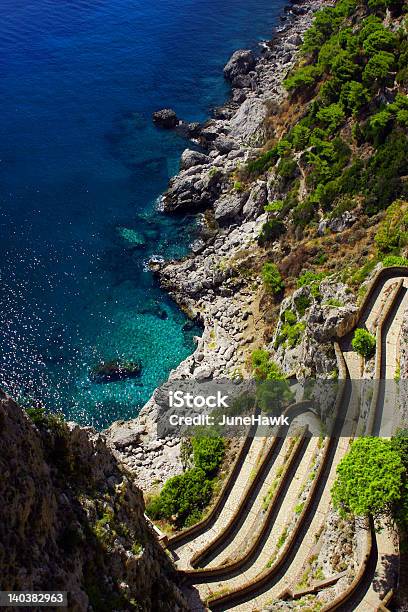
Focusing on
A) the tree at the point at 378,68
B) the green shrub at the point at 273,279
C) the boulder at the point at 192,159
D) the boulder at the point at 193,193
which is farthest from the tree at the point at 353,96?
the boulder at the point at 192,159

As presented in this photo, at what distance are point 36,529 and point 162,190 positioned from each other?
219ft

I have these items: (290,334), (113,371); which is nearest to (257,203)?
(290,334)

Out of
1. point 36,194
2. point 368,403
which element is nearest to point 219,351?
point 368,403

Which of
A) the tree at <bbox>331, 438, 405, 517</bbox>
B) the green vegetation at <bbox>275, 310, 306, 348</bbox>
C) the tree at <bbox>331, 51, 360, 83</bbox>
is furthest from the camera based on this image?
the tree at <bbox>331, 51, 360, 83</bbox>

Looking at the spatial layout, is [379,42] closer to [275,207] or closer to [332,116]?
[332,116]

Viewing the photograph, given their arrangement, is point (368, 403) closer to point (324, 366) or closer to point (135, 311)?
point (324, 366)

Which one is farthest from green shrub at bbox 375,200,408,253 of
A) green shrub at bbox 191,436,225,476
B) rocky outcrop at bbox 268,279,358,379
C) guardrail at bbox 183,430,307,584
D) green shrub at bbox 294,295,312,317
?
green shrub at bbox 191,436,225,476

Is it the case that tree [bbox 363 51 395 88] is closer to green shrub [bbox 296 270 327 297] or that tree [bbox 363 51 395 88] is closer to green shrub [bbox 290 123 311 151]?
green shrub [bbox 290 123 311 151]

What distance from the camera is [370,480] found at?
95.2ft

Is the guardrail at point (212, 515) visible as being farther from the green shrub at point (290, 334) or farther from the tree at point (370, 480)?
the green shrub at point (290, 334)

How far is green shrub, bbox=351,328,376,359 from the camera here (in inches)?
1556

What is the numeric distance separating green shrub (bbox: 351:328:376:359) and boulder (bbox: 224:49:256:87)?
7752cm

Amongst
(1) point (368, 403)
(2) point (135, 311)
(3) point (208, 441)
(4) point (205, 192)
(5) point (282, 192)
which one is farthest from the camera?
(4) point (205, 192)

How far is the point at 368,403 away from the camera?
37.4 metres
